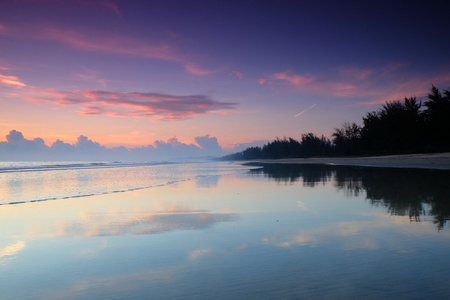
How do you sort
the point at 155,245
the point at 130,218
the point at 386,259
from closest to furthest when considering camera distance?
the point at 386,259 < the point at 155,245 < the point at 130,218

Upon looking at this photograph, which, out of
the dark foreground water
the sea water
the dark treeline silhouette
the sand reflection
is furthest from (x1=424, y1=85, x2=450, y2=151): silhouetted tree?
the sand reflection

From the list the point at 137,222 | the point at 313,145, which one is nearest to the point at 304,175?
the point at 137,222

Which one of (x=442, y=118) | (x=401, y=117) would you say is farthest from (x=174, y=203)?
(x=401, y=117)

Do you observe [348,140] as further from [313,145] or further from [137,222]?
[137,222]

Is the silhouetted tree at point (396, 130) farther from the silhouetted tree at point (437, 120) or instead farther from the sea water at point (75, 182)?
the sea water at point (75, 182)

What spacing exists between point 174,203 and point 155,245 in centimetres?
647

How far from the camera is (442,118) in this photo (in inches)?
2132

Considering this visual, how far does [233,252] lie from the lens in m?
6.36

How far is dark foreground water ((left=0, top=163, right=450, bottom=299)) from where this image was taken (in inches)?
180

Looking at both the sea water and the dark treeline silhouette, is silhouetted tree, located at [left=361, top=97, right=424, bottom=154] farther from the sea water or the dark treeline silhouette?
the sea water

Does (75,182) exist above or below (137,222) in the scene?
above

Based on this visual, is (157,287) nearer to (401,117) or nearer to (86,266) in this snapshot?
(86,266)

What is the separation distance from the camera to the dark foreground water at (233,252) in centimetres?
458

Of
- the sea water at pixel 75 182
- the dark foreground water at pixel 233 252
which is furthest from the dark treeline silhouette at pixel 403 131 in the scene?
the dark foreground water at pixel 233 252
